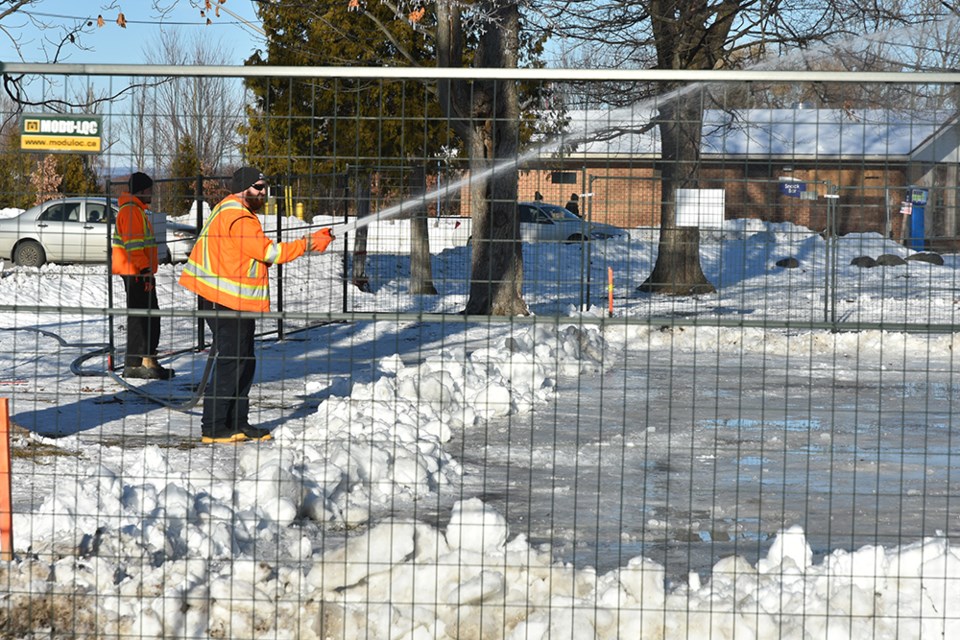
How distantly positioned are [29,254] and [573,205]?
18416mm

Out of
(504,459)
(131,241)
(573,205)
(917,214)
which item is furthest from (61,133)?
(131,241)

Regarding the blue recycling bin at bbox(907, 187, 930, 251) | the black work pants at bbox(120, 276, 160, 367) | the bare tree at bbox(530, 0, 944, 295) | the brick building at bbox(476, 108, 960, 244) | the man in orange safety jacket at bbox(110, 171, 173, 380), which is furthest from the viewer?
the bare tree at bbox(530, 0, 944, 295)

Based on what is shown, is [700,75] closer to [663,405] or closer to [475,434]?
[475,434]

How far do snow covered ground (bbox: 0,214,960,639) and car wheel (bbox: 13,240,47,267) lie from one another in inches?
454

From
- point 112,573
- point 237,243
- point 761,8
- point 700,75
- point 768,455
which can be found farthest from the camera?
point 761,8

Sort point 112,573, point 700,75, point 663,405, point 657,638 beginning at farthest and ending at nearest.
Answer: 1. point 663,405
2. point 112,573
3. point 657,638
4. point 700,75

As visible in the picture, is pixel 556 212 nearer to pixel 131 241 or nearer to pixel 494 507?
pixel 494 507

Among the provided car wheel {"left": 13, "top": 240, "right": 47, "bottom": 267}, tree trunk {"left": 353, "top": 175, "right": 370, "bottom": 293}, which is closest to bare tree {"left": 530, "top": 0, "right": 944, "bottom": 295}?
tree trunk {"left": 353, "top": 175, "right": 370, "bottom": 293}

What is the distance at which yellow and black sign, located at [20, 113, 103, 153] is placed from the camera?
507 cm

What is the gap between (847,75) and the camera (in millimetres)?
4727

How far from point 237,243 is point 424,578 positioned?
419 centimetres

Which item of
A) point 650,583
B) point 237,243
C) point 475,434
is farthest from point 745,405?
point 650,583

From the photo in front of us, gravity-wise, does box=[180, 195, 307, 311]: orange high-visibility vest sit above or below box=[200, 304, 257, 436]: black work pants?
above

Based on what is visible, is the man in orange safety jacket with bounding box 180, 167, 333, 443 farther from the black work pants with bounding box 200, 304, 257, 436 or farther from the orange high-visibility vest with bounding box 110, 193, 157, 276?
the orange high-visibility vest with bounding box 110, 193, 157, 276
